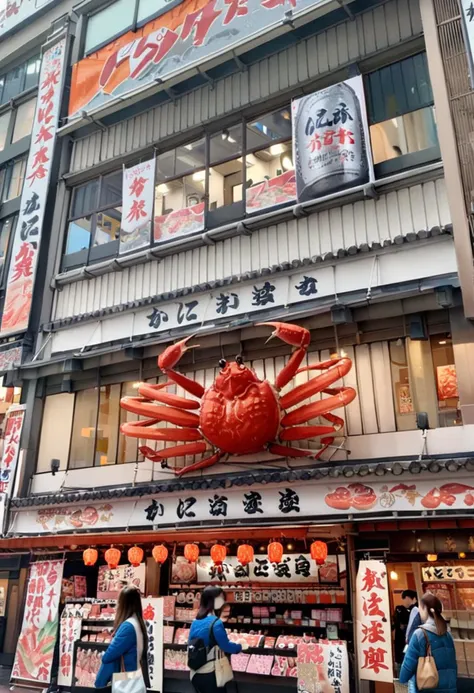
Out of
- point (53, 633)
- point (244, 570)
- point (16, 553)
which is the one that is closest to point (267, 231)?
Result: point (244, 570)

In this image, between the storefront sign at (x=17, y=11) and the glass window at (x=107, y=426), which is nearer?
the glass window at (x=107, y=426)

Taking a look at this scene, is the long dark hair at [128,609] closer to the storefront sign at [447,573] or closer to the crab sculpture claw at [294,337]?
the crab sculpture claw at [294,337]

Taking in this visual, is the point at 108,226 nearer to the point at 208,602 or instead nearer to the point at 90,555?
the point at 90,555

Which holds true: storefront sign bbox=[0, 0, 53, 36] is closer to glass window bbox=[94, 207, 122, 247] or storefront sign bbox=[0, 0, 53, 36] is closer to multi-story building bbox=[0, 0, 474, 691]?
multi-story building bbox=[0, 0, 474, 691]

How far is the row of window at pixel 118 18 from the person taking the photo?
14844 millimetres

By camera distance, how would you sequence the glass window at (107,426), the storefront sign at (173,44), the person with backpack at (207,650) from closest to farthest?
the person with backpack at (207,650)
the glass window at (107,426)
the storefront sign at (173,44)

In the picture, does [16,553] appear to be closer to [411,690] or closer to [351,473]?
[351,473]

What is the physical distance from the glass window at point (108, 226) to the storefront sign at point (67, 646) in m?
8.37

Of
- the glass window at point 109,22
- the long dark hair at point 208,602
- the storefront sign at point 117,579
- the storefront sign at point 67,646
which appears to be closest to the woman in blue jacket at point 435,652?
the long dark hair at point 208,602

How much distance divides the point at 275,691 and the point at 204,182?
9.94m

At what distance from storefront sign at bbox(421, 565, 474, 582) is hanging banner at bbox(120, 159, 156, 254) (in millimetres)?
8579

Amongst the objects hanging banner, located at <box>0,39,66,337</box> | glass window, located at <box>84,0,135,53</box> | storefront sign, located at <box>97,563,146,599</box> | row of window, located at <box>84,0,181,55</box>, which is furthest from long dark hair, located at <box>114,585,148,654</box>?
glass window, located at <box>84,0,135,53</box>

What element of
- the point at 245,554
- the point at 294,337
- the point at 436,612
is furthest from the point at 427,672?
the point at 294,337

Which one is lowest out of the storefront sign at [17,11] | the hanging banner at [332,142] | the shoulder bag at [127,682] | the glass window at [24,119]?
the shoulder bag at [127,682]
